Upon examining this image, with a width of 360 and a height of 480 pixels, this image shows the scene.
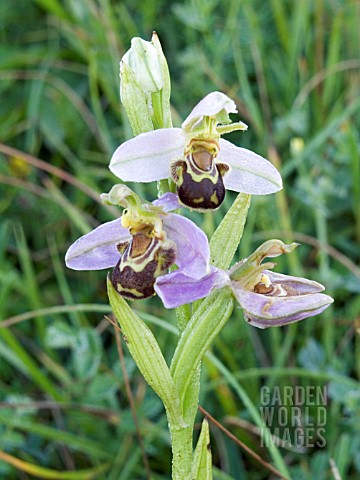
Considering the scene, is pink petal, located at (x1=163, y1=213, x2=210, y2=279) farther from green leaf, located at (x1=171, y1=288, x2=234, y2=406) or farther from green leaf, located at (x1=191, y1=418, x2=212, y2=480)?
green leaf, located at (x1=191, y1=418, x2=212, y2=480)

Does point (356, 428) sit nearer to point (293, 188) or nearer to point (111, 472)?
point (111, 472)

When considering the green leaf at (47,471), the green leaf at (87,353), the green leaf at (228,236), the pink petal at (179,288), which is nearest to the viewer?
the pink petal at (179,288)

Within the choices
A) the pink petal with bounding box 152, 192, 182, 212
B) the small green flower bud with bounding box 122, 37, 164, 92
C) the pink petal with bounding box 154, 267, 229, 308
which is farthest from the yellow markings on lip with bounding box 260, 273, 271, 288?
the small green flower bud with bounding box 122, 37, 164, 92

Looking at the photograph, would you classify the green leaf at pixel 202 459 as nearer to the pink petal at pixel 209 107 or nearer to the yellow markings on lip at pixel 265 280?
the yellow markings on lip at pixel 265 280

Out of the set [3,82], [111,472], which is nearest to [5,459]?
[111,472]

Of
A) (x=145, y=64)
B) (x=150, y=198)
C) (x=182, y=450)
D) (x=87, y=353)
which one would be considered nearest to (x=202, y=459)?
(x=182, y=450)

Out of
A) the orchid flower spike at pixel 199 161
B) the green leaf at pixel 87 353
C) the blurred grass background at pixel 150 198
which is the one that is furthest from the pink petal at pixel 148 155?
the green leaf at pixel 87 353

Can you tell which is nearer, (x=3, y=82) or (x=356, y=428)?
(x=356, y=428)

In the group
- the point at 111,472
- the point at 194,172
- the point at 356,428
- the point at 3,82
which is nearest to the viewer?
the point at 194,172
